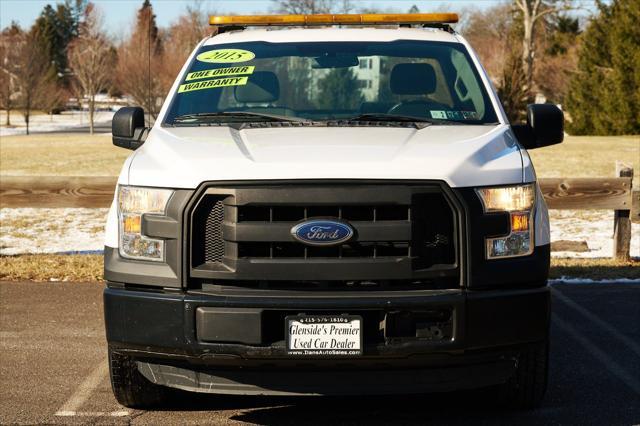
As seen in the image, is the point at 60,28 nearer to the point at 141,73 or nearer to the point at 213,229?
the point at 141,73

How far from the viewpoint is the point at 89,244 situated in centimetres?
1228

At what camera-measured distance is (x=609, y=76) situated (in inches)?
1732

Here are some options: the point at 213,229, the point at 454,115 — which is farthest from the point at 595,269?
the point at 213,229

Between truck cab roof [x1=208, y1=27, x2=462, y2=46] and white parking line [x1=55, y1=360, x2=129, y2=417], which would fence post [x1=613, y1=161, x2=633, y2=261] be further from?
white parking line [x1=55, y1=360, x2=129, y2=417]

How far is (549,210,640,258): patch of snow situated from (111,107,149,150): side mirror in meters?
6.57

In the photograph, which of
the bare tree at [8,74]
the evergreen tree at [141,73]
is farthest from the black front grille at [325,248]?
the bare tree at [8,74]

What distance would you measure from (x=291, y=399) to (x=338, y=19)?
249 centimetres

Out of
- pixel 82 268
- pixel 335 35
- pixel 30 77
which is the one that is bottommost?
pixel 82 268

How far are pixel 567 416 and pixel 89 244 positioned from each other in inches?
327

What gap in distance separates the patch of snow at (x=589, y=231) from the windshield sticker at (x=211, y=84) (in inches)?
248

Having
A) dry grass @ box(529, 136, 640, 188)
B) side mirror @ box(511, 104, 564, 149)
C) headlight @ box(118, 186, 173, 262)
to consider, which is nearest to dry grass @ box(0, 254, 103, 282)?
headlight @ box(118, 186, 173, 262)

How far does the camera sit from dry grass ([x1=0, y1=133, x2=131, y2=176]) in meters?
26.8

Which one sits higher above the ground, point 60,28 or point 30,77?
point 60,28

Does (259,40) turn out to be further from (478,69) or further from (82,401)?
(82,401)
